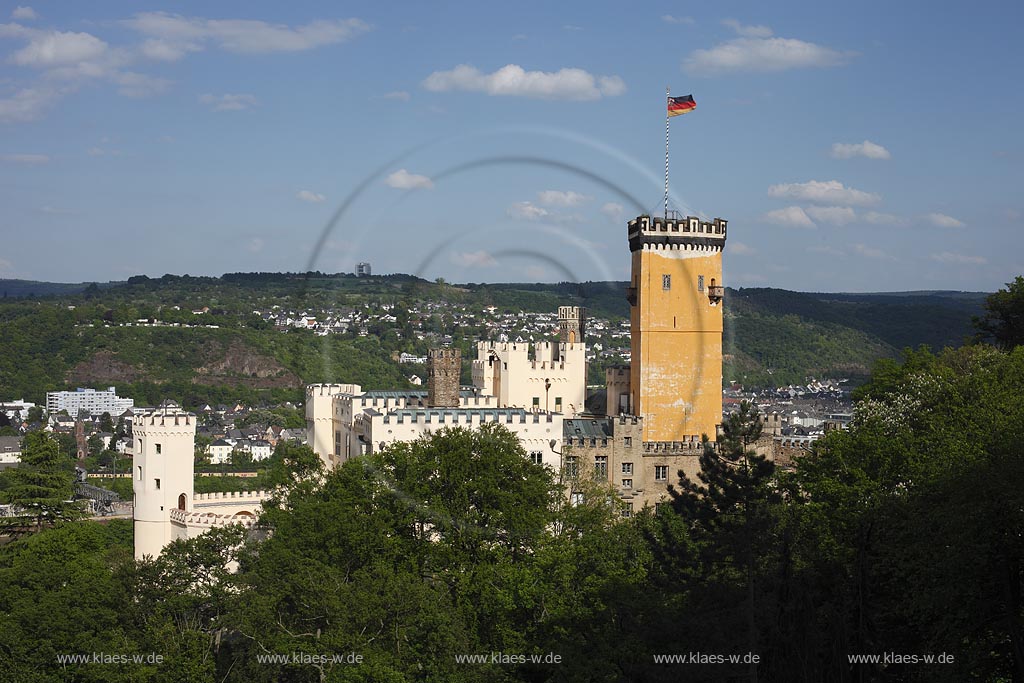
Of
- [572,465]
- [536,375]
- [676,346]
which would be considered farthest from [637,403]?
[536,375]

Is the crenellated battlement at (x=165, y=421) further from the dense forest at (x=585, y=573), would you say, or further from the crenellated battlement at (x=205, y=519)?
the dense forest at (x=585, y=573)

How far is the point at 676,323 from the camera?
60.5m

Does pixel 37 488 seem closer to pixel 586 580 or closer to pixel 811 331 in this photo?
pixel 586 580

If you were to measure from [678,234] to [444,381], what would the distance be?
44.1 ft

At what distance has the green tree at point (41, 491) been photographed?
64.1m

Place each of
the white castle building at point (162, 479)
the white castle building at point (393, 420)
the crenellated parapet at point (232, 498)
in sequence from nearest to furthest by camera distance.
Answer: the white castle building at point (162, 479) → the white castle building at point (393, 420) → the crenellated parapet at point (232, 498)

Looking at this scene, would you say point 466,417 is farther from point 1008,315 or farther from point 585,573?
point 1008,315

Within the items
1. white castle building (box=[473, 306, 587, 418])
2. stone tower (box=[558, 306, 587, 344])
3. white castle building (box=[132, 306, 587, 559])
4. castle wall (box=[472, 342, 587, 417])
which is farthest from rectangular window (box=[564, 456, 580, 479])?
stone tower (box=[558, 306, 587, 344])

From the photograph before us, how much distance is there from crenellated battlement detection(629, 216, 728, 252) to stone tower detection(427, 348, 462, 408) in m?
10.8

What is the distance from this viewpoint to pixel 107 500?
12244 centimetres

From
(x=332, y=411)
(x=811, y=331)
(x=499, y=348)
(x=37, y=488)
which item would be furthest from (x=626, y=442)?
(x=811, y=331)

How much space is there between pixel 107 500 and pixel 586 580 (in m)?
90.9

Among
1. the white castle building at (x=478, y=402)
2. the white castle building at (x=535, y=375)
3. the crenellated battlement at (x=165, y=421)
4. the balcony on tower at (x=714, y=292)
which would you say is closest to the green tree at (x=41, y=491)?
the crenellated battlement at (x=165, y=421)

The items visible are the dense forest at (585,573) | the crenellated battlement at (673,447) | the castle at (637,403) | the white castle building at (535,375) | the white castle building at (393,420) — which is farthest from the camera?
the white castle building at (535,375)
